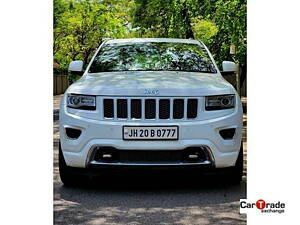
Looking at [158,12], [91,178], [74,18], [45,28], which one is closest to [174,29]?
[158,12]

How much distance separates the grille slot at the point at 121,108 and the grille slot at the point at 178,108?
496 millimetres

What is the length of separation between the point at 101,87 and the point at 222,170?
152cm

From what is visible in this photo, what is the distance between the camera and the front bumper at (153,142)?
21.4ft

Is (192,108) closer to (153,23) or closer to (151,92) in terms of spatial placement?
(151,92)

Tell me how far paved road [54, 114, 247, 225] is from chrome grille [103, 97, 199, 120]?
0.82 meters

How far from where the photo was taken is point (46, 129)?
576 cm

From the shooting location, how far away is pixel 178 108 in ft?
21.7

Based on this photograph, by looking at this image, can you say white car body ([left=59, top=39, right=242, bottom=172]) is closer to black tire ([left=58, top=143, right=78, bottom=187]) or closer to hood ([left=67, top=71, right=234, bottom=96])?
hood ([left=67, top=71, right=234, bottom=96])

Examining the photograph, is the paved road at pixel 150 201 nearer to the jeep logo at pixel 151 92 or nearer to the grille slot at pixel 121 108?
the grille slot at pixel 121 108

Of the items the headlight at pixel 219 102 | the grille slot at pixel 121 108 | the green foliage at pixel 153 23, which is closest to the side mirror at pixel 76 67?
the grille slot at pixel 121 108

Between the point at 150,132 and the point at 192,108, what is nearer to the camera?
the point at 150,132

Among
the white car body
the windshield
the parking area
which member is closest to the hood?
the white car body

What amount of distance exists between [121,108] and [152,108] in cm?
32
